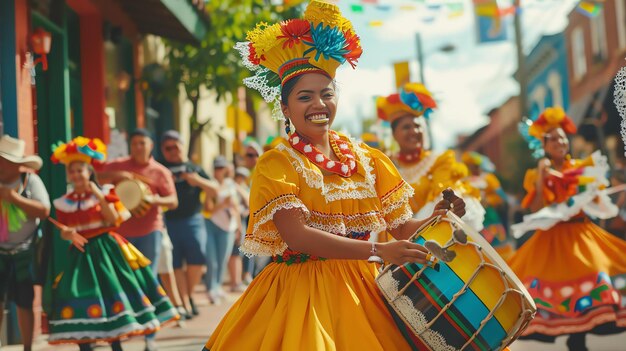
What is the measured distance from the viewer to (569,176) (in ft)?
25.1

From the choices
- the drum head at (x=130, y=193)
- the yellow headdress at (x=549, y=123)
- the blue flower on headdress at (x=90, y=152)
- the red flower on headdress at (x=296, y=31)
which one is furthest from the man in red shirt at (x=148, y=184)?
the red flower on headdress at (x=296, y=31)

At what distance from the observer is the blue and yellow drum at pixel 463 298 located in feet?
11.5

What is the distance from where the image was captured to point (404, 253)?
11.8ft

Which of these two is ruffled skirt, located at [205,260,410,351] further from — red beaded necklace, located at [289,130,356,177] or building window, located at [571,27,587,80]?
building window, located at [571,27,587,80]

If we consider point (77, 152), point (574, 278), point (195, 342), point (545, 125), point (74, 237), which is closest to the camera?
point (574, 278)

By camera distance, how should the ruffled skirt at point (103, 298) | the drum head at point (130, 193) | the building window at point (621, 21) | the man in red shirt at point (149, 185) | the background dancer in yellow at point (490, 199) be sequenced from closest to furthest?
the ruffled skirt at point (103, 298) → the drum head at point (130, 193) → the man in red shirt at point (149, 185) → the background dancer in yellow at point (490, 199) → the building window at point (621, 21)

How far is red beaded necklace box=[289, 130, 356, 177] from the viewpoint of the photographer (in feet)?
13.6

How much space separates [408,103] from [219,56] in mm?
6954

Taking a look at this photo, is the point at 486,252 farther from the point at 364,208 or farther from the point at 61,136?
the point at 61,136

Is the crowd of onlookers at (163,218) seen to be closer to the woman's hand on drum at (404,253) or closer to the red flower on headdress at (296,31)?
the red flower on headdress at (296,31)

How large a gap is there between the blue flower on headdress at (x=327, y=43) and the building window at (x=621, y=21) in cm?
2463

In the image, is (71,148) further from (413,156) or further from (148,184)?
(413,156)

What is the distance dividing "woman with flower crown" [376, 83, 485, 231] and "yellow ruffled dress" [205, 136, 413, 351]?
11.1 feet

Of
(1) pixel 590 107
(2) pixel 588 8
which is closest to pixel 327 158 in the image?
(2) pixel 588 8
